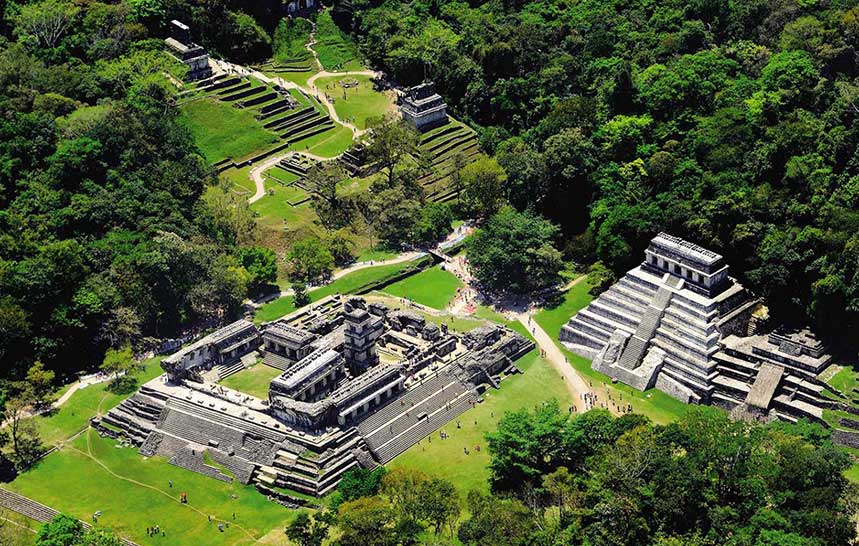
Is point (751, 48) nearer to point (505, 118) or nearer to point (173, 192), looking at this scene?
point (505, 118)

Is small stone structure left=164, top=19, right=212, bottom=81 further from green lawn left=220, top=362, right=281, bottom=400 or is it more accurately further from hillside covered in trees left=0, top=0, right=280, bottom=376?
green lawn left=220, top=362, right=281, bottom=400

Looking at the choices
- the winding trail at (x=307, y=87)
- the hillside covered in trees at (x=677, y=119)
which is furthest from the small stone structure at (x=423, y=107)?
the winding trail at (x=307, y=87)

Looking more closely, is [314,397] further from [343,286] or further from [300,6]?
[300,6]

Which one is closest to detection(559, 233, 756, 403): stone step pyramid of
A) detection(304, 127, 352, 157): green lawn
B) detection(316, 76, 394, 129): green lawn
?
detection(304, 127, 352, 157): green lawn

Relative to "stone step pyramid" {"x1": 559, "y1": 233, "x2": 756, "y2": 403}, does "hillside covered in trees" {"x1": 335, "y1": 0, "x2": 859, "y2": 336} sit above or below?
above

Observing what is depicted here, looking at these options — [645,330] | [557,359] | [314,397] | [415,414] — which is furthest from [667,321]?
[314,397]

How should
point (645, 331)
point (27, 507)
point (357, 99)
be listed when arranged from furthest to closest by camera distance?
1. point (357, 99)
2. point (645, 331)
3. point (27, 507)

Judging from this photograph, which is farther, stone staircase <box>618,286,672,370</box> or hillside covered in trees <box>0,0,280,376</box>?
hillside covered in trees <box>0,0,280,376</box>
